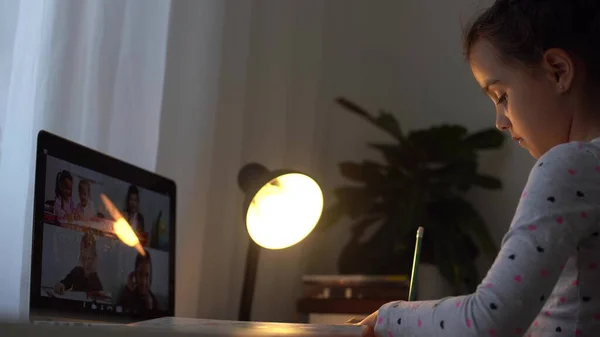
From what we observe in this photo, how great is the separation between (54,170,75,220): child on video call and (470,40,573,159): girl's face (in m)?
0.49

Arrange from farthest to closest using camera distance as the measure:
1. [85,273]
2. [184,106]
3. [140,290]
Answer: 1. [184,106]
2. [140,290]
3. [85,273]

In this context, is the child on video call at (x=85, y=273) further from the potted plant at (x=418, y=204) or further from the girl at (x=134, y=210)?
the potted plant at (x=418, y=204)

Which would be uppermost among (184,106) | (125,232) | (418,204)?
(184,106)

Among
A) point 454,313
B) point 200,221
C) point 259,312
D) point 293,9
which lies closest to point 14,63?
point 200,221

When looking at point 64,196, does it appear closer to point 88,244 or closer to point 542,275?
point 88,244

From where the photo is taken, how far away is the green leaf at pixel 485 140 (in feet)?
6.00

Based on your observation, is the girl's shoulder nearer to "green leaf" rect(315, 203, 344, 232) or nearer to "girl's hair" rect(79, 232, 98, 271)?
"girl's hair" rect(79, 232, 98, 271)

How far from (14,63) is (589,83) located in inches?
27.5

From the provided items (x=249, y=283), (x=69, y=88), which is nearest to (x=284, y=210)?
(x=249, y=283)

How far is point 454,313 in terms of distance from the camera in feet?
2.10

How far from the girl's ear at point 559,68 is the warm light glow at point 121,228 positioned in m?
0.55

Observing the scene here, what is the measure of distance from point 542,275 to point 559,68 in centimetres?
28

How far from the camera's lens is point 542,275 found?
24.3 inches

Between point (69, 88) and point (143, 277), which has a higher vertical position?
point (69, 88)
